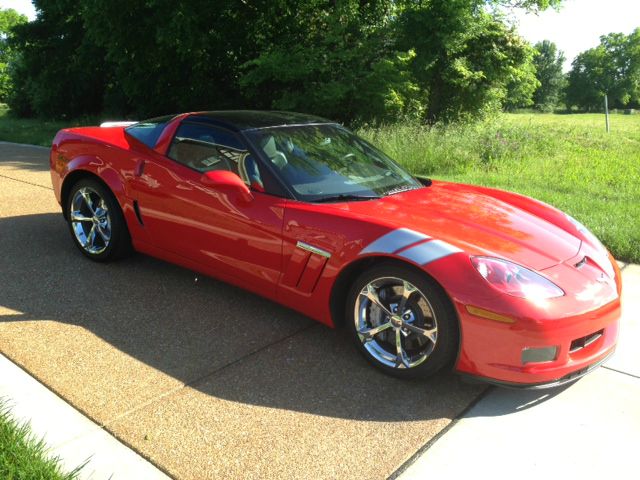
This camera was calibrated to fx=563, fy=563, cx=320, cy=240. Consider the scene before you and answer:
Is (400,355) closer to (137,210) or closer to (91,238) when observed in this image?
(137,210)

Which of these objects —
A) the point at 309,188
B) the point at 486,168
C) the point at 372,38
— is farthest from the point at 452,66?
the point at 309,188

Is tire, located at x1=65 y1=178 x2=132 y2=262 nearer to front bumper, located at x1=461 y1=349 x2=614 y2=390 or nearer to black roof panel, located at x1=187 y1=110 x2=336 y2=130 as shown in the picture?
black roof panel, located at x1=187 y1=110 x2=336 y2=130

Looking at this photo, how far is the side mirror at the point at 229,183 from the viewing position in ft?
11.5

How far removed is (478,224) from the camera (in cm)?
336

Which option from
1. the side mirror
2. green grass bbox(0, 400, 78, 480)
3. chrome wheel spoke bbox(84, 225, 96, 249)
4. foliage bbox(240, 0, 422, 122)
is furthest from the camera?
foliage bbox(240, 0, 422, 122)

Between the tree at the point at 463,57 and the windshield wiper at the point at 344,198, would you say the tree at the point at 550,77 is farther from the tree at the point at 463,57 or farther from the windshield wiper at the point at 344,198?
the windshield wiper at the point at 344,198

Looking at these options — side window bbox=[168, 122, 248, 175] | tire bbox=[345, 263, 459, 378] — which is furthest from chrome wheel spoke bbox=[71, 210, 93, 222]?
tire bbox=[345, 263, 459, 378]

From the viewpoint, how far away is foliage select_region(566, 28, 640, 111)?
93188 mm

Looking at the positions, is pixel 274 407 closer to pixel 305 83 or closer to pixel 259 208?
pixel 259 208

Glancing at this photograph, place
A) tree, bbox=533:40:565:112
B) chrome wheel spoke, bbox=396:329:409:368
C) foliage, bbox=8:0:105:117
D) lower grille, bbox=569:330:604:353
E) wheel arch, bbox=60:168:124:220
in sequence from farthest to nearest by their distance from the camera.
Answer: tree, bbox=533:40:565:112, foliage, bbox=8:0:105:117, wheel arch, bbox=60:168:124:220, chrome wheel spoke, bbox=396:329:409:368, lower grille, bbox=569:330:604:353

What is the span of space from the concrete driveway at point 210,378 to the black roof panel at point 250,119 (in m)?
1.28

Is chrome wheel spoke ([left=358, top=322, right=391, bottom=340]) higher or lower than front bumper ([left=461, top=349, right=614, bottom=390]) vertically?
higher

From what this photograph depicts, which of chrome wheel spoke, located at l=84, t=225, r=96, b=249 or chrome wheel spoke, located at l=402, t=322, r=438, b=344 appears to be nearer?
chrome wheel spoke, located at l=402, t=322, r=438, b=344

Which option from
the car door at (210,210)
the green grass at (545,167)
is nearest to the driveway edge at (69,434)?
the car door at (210,210)
